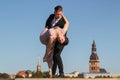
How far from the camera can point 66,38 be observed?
46.9ft

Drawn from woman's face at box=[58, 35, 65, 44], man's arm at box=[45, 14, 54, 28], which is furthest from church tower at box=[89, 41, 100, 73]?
woman's face at box=[58, 35, 65, 44]

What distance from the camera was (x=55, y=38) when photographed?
14062 mm

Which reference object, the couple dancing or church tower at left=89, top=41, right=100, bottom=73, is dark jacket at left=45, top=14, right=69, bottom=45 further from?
church tower at left=89, top=41, right=100, bottom=73

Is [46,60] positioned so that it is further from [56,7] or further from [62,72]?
[56,7]

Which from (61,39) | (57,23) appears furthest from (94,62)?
(61,39)

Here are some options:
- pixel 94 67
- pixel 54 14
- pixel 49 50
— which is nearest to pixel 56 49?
pixel 49 50

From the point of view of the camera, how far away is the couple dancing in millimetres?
14086

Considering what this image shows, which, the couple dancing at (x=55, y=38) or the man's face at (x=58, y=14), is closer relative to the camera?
the couple dancing at (x=55, y=38)

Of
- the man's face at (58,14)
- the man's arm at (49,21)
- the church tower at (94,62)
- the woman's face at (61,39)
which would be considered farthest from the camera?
the church tower at (94,62)

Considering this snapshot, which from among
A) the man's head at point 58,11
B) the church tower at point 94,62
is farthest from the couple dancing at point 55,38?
the church tower at point 94,62

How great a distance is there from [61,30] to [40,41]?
2.46ft

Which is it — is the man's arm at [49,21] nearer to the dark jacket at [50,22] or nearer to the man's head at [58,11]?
the dark jacket at [50,22]

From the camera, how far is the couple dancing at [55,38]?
1409 centimetres

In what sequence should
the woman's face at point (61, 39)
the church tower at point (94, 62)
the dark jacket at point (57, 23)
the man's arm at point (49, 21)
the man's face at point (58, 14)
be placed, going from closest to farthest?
the woman's face at point (61, 39) < the dark jacket at point (57, 23) < the man's face at point (58, 14) < the man's arm at point (49, 21) < the church tower at point (94, 62)
